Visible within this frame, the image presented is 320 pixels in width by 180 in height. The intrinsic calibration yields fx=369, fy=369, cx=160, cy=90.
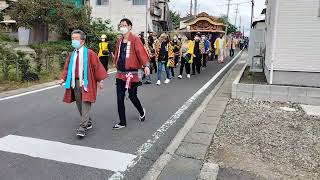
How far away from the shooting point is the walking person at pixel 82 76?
6008 millimetres

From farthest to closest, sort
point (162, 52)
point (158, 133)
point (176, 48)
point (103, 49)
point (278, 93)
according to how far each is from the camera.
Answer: point (176, 48), point (103, 49), point (162, 52), point (278, 93), point (158, 133)

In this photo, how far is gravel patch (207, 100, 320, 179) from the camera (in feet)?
16.1

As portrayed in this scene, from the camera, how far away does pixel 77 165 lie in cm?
478

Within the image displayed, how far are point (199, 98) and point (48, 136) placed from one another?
5.00m

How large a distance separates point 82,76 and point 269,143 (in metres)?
3.22

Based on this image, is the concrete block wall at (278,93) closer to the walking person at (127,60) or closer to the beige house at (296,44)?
the beige house at (296,44)

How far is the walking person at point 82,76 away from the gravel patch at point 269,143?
2.13 meters

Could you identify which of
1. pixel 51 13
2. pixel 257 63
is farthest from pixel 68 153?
pixel 51 13

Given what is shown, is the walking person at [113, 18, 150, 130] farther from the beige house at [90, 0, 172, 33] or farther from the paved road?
the beige house at [90, 0, 172, 33]

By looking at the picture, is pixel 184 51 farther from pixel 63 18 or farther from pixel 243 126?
pixel 63 18

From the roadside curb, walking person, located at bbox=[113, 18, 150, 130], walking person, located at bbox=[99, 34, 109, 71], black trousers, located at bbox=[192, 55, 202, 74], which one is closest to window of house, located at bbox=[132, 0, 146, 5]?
black trousers, located at bbox=[192, 55, 202, 74]

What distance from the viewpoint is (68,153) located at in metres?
5.22

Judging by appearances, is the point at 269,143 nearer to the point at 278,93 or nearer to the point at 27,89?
the point at 278,93

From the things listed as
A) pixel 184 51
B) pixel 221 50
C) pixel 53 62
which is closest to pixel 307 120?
pixel 184 51
